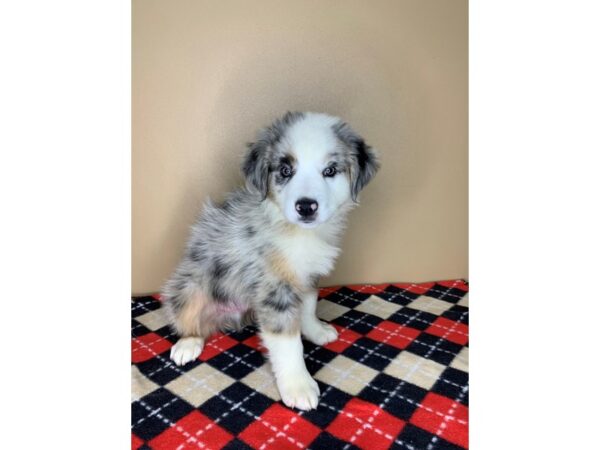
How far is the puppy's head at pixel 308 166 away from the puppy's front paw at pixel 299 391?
0.58 metres

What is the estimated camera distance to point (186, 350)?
167 centimetres

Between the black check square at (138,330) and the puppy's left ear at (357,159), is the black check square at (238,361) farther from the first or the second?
the puppy's left ear at (357,159)

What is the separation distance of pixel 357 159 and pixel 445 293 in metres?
1.18

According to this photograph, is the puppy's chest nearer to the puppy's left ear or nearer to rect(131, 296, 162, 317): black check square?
the puppy's left ear

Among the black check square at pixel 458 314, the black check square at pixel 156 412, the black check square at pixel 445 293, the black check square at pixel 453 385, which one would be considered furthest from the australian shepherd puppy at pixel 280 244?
the black check square at pixel 445 293

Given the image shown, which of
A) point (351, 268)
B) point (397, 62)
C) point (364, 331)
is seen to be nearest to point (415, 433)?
point (364, 331)

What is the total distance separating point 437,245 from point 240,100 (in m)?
1.47

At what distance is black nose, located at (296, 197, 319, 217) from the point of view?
1349mm

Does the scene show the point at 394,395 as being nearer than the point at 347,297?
Yes

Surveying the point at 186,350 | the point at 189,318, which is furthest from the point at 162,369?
the point at 189,318

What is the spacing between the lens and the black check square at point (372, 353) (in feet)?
5.43

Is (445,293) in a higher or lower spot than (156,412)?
higher

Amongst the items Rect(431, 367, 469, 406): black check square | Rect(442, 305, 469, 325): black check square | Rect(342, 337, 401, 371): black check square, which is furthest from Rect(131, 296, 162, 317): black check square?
Rect(442, 305, 469, 325): black check square

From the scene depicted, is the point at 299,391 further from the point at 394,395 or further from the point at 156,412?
the point at 156,412
